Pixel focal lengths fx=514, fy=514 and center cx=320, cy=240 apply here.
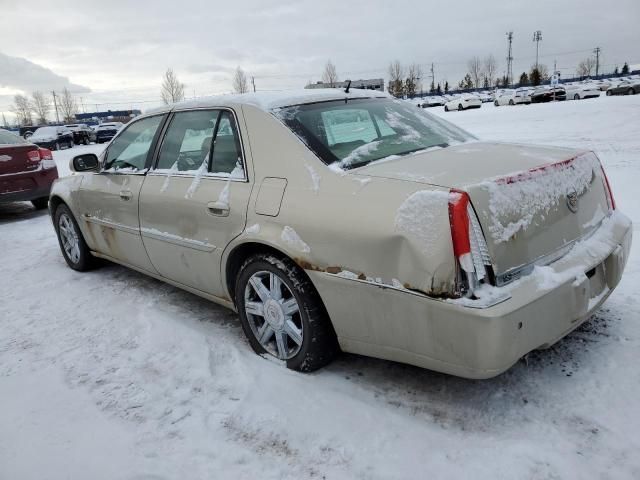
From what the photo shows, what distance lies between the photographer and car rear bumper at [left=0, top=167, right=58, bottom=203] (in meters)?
8.12

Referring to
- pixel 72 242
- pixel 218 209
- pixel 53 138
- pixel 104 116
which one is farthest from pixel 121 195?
pixel 104 116

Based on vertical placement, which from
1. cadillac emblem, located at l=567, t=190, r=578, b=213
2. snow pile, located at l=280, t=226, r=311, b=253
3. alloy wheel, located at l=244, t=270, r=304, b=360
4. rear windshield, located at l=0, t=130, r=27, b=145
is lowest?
alloy wheel, located at l=244, t=270, r=304, b=360

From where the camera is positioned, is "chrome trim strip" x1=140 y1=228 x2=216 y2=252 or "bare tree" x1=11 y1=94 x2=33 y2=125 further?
"bare tree" x1=11 y1=94 x2=33 y2=125

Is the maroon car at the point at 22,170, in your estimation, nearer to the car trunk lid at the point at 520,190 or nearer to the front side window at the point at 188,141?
the front side window at the point at 188,141

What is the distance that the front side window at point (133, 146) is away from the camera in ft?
13.1

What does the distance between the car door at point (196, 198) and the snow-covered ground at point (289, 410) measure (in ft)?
1.68

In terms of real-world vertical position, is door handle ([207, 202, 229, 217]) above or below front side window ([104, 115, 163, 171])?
below

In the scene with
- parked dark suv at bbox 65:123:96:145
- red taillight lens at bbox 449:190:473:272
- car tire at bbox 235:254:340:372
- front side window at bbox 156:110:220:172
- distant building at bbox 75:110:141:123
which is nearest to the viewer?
red taillight lens at bbox 449:190:473:272

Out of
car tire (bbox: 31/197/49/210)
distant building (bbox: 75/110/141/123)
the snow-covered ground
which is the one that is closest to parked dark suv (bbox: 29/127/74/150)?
car tire (bbox: 31/197/49/210)

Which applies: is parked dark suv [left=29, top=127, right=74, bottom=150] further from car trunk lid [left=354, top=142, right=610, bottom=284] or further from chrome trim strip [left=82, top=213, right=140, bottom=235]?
car trunk lid [left=354, top=142, right=610, bottom=284]

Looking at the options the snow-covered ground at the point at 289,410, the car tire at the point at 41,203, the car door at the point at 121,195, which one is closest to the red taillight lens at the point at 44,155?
the car tire at the point at 41,203

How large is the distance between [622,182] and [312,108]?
16.9 feet

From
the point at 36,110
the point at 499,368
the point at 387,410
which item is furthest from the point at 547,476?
the point at 36,110

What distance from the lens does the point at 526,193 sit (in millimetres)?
2324
